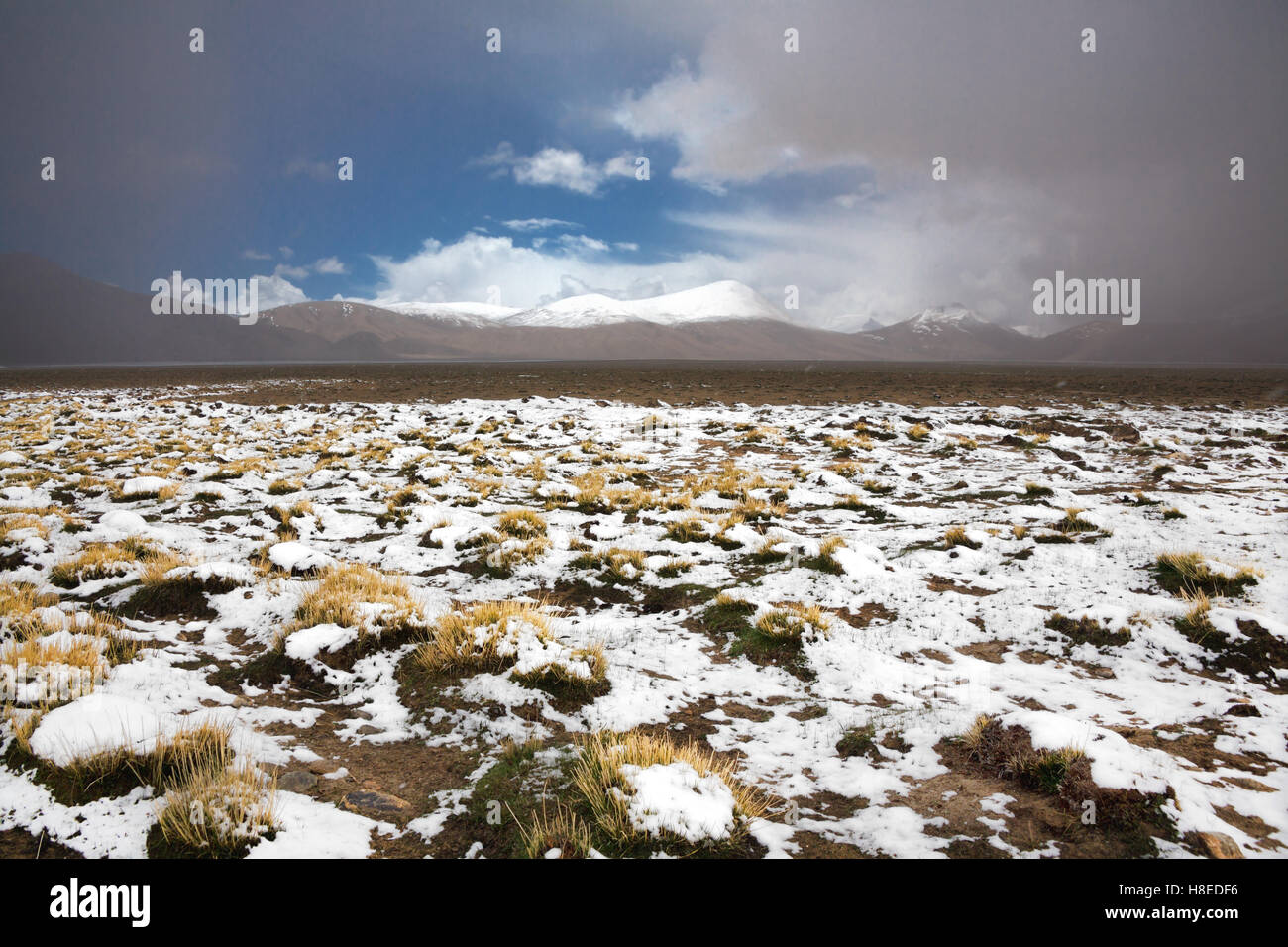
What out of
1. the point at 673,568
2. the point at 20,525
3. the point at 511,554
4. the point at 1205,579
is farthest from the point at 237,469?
the point at 1205,579

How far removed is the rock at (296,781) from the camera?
12.0ft

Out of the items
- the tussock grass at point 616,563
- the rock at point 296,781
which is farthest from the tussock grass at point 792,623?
the rock at point 296,781

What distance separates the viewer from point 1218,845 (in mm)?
3164

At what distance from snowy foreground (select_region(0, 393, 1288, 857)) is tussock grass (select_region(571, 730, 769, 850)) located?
0.02 meters

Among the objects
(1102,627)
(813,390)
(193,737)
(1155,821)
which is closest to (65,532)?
(193,737)

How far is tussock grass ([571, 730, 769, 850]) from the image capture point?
3.20 m

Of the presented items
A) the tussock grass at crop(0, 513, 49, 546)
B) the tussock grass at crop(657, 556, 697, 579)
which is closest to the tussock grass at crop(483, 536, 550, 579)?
the tussock grass at crop(657, 556, 697, 579)

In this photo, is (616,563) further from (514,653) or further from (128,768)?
(128,768)

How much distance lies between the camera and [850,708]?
4.88 metres

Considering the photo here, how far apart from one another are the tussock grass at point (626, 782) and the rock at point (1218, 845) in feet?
7.60

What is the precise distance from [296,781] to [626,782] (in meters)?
2.10
